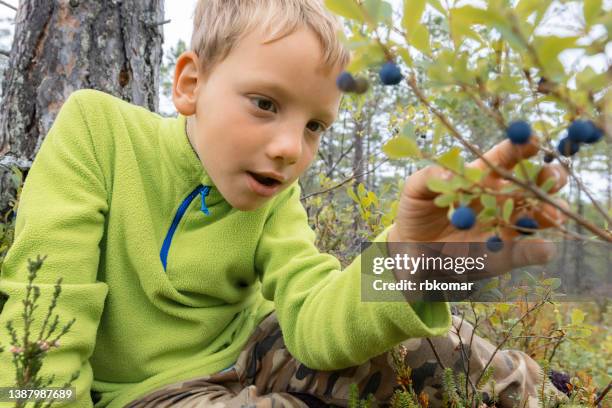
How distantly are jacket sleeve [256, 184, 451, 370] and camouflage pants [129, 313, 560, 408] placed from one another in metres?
0.16

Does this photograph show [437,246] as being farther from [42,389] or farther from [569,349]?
[569,349]

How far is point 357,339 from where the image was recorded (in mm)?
1590

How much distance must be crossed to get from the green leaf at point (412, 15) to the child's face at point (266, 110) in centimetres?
76

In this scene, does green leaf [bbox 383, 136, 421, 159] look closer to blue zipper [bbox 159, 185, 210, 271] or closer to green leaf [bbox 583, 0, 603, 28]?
green leaf [bbox 583, 0, 603, 28]

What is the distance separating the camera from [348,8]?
82cm

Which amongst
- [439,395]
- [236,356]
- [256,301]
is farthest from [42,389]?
[439,395]

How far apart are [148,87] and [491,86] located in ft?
8.70

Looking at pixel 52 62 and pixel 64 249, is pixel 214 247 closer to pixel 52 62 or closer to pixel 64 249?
pixel 64 249

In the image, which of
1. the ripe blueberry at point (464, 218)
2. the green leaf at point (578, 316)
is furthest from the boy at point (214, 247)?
the ripe blueberry at point (464, 218)

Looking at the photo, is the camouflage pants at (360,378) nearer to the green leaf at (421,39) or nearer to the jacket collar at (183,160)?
the jacket collar at (183,160)

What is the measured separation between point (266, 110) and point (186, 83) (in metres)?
0.40

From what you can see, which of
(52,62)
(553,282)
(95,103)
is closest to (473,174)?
(553,282)

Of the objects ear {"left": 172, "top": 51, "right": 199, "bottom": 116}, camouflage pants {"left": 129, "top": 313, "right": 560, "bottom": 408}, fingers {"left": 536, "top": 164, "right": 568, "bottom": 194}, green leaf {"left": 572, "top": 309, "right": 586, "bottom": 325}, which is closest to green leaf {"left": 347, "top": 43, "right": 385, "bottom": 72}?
fingers {"left": 536, "top": 164, "right": 568, "bottom": 194}

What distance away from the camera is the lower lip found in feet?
5.71
